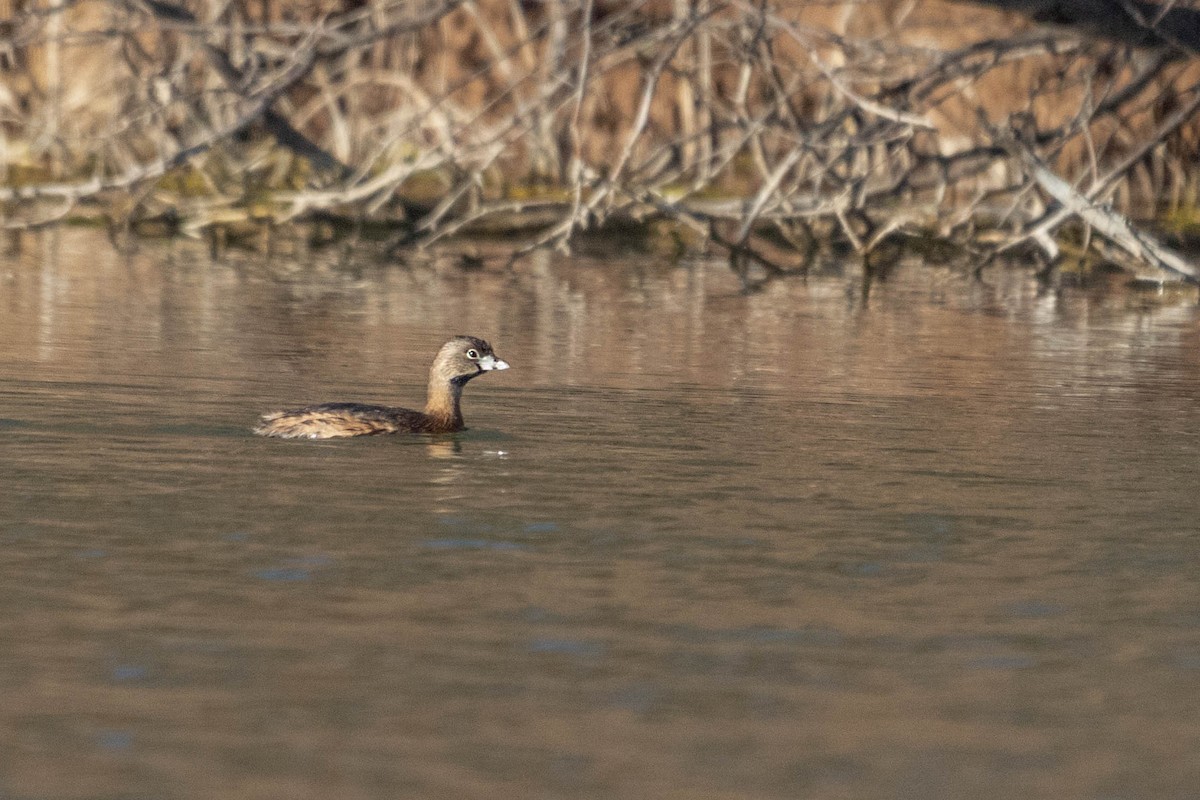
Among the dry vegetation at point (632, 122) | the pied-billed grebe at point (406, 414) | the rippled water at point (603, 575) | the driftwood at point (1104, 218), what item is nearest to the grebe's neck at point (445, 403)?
the pied-billed grebe at point (406, 414)

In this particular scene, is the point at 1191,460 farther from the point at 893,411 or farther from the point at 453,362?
the point at 453,362

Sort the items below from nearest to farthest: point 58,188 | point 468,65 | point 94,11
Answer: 1. point 58,188
2. point 94,11
3. point 468,65

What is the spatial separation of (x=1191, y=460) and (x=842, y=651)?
3.99 metres

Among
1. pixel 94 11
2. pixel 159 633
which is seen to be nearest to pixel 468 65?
pixel 94 11

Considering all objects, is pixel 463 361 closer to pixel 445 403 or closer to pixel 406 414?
pixel 445 403

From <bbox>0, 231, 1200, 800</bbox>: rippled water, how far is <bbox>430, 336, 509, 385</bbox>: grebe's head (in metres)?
0.25

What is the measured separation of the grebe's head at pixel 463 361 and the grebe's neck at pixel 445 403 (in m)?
0.03

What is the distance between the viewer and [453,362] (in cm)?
1080

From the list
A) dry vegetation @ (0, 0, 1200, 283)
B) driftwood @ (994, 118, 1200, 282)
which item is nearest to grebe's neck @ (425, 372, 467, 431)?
dry vegetation @ (0, 0, 1200, 283)

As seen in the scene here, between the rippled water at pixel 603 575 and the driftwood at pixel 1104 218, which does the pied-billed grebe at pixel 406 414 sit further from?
the driftwood at pixel 1104 218

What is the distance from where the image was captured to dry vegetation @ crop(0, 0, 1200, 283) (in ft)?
56.9

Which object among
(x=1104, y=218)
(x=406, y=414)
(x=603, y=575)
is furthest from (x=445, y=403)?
(x=1104, y=218)

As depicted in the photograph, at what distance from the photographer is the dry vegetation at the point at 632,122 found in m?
17.3

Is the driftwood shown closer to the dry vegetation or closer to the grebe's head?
the dry vegetation
